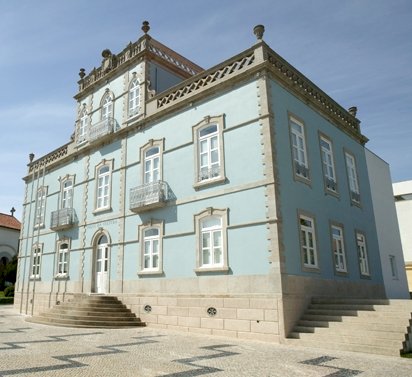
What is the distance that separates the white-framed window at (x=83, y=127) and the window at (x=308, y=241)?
45.8 ft

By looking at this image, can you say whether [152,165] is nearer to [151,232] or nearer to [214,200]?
[151,232]

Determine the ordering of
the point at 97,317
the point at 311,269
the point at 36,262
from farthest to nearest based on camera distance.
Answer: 1. the point at 36,262
2. the point at 97,317
3. the point at 311,269

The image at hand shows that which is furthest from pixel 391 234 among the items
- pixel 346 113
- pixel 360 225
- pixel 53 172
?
pixel 53 172

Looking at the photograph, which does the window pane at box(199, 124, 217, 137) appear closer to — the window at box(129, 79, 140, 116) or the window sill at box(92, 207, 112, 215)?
the window at box(129, 79, 140, 116)

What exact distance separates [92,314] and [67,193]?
9389 mm

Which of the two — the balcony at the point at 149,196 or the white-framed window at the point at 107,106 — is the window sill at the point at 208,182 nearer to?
the balcony at the point at 149,196

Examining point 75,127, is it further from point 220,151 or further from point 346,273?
point 346,273

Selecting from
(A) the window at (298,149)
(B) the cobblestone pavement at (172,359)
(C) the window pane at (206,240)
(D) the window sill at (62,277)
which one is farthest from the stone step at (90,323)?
(A) the window at (298,149)

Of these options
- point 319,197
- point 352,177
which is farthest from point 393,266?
point 319,197

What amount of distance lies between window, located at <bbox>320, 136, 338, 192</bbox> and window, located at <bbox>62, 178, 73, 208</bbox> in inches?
549

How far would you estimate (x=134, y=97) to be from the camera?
19312 millimetres

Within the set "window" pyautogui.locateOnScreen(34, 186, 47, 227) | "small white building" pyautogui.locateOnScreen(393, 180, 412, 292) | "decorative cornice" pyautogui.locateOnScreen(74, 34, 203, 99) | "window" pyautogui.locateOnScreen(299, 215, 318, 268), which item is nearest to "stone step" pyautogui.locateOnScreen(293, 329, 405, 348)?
"window" pyautogui.locateOnScreen(299, 215, 318, 268)

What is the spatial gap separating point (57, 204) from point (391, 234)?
63.7 ft

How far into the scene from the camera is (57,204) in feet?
75.0
